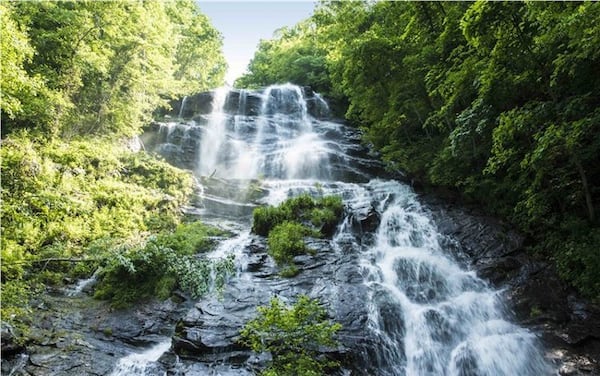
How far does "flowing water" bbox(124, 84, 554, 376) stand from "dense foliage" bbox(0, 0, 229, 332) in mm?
1582

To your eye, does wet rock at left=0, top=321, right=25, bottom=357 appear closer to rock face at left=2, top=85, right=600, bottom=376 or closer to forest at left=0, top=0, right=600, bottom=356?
rock face at left=2, top=85, right=600, bottom=376

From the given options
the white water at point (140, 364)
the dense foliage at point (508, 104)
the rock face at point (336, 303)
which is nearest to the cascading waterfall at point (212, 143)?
the rock face at point (336, 303)

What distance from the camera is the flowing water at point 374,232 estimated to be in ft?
20.4

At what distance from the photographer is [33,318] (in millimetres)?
6355

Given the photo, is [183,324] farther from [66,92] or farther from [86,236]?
[66,92]

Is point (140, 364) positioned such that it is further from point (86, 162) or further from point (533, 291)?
point (86, 162)

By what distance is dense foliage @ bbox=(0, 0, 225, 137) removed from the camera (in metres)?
10.6

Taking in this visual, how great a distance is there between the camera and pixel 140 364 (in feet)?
19.2

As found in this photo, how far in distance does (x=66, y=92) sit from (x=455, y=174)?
12430 mm

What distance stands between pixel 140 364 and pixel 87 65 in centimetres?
1047

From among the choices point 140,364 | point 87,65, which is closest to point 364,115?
point 87,65

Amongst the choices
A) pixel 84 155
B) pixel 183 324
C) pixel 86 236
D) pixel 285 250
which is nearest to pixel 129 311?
pixel 183 324

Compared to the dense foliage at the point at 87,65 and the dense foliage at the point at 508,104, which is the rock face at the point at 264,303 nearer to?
the dense foliage at the point at 508,104

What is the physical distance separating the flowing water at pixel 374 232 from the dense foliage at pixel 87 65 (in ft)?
11.0
